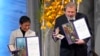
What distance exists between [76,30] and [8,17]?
7.28ft

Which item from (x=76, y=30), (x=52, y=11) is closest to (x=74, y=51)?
(x=76, y=30)

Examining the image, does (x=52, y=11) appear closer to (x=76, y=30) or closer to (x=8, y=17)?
(x=8, y=17)

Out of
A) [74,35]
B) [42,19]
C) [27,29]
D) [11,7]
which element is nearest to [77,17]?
[74,35]

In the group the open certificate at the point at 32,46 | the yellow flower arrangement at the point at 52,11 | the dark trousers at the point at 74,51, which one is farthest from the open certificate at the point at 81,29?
the yellow flower arrangement at the point at 52,11

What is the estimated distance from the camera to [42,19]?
638 centimetres

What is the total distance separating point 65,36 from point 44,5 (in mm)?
1810

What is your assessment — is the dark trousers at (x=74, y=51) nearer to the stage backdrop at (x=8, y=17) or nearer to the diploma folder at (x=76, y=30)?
the diploma folder at (x=76, y=30)

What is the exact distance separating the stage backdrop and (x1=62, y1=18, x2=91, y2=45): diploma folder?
84.1 inches

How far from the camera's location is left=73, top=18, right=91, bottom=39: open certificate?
4.64 m

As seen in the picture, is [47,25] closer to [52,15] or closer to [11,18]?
[52,15]

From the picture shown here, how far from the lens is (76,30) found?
4.66 m

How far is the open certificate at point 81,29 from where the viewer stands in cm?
464

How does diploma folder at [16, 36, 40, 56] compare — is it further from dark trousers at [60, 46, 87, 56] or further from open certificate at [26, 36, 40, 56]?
dark trousers at [60, 46, 87, 56]

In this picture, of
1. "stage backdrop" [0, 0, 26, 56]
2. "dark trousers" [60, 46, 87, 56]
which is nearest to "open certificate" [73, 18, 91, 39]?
"dark trousers" [60, 46, 87, 56]
